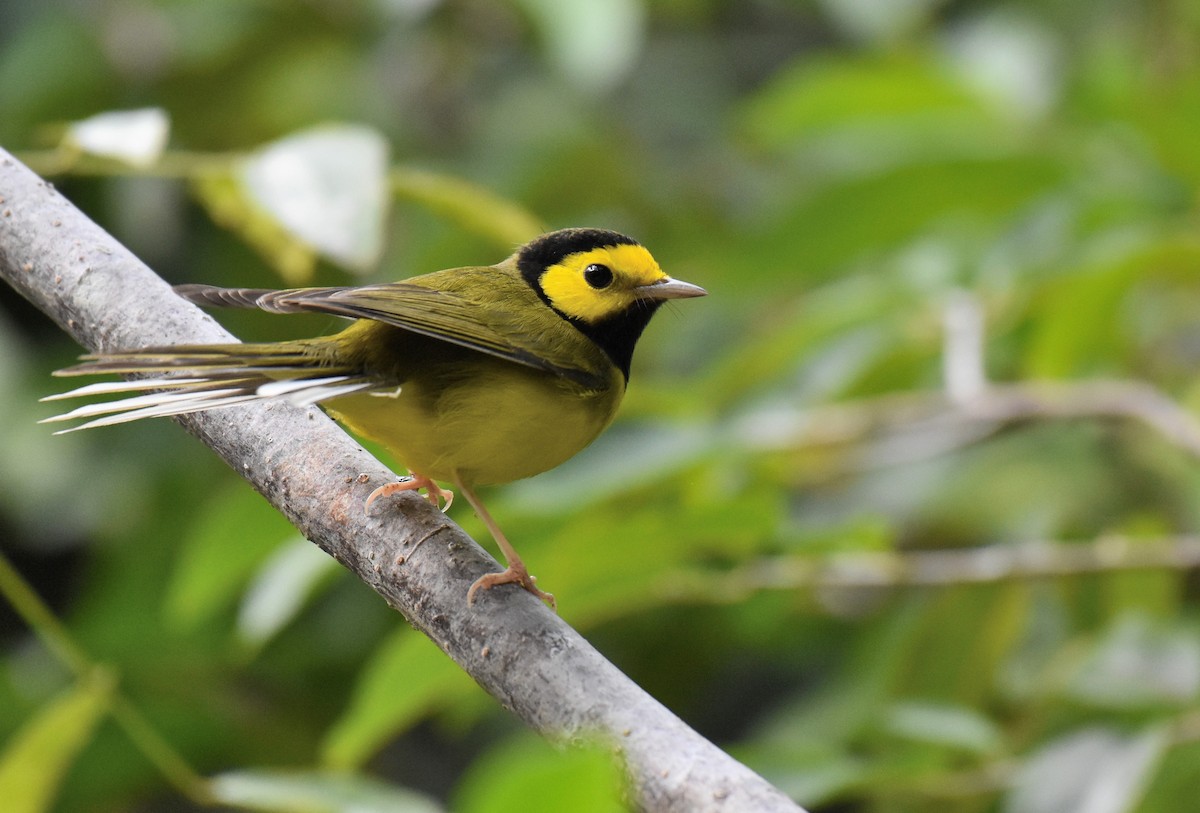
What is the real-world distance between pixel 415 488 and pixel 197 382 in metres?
0.43

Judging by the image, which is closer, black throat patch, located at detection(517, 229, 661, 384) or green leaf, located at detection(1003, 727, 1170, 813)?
green leaf, located at detection(1003, 727, 1170, 813)

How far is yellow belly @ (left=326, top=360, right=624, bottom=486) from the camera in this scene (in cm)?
225

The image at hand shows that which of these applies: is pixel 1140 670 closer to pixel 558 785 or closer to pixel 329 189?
pixel 329 189

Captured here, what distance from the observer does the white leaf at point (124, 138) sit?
2.16m

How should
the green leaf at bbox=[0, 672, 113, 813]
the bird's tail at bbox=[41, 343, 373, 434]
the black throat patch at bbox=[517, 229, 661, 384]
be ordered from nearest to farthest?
the bird's tail at bbox=[41, 343, 373, 434] < the green leaf at bbox=[0, 672, 113, 813] < the black throat patch at bbox=[517, 229, 661, 384]

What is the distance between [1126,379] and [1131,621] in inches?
51.8

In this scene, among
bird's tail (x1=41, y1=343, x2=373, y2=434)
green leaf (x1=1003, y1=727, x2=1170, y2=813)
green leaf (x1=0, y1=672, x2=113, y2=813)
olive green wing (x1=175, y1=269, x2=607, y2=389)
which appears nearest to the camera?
bird's tail (x1=41, y1=343, x2=373, y2=434)

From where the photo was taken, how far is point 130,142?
2.17 metres

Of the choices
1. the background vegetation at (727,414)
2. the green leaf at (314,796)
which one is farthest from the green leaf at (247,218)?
the green leaf at (314,796)

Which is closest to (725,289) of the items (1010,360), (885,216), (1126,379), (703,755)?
(885,216)

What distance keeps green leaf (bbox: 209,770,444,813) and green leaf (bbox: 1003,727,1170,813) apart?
142 cm

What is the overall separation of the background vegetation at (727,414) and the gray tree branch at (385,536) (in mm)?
214

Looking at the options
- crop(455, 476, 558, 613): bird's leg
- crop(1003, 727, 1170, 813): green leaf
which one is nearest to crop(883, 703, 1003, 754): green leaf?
Result: crop(1003, 727, 1170, 813): green leaf

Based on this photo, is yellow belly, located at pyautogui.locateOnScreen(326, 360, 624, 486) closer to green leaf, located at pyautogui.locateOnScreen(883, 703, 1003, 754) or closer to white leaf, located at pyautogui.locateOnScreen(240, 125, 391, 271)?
Answer: white leaf, located at pyautogui.locateOnScreen(240, 125, 391, 271)
